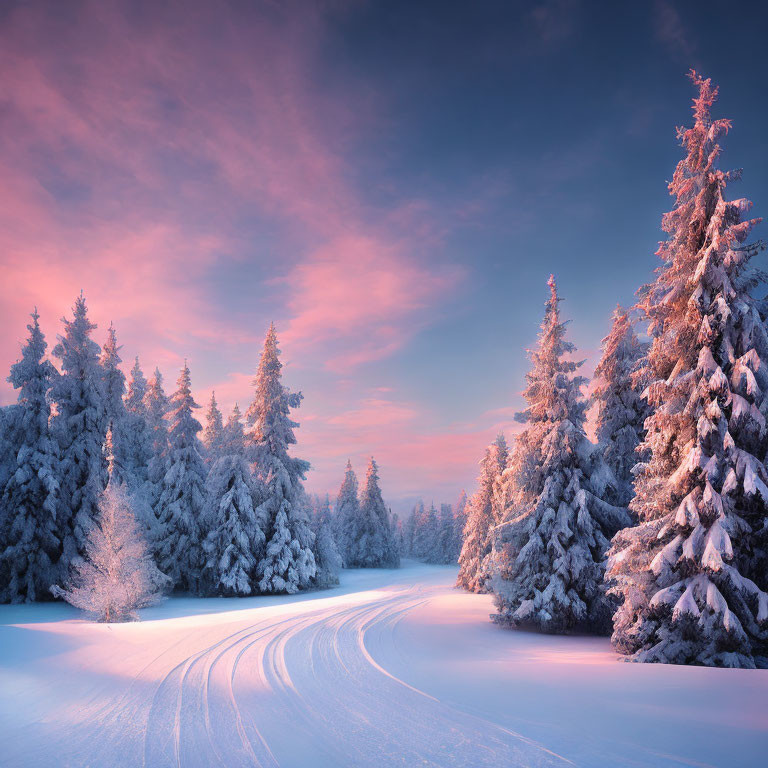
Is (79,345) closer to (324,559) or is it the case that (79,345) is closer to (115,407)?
(115,407)

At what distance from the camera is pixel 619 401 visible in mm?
19719

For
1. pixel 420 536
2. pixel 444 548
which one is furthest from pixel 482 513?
pixel 420 536

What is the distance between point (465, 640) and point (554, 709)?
25.8ft

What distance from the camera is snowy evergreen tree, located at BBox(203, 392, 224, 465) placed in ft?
152

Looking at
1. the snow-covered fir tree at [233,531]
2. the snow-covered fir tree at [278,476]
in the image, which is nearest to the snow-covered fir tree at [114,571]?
the snow-covered fir tree at [233,531]

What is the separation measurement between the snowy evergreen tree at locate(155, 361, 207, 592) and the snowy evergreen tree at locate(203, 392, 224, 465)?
15.7m

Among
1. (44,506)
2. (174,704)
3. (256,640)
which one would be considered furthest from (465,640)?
(44,506)

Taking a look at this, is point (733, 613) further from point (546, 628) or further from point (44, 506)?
point (44, 506)

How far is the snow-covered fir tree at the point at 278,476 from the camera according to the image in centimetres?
2875

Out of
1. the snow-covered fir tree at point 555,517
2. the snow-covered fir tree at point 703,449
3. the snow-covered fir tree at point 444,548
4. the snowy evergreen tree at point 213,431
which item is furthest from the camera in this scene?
the snow-covered fir tree at point 444,548

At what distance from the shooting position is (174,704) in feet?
24.2

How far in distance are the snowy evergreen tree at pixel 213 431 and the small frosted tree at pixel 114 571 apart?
25.0m

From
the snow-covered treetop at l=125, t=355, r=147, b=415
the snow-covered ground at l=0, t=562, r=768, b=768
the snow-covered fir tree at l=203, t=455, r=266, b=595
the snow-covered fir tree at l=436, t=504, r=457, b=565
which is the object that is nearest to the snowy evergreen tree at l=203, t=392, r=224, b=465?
the snow-covered treetop at l=125, t=355, r=147, b=415

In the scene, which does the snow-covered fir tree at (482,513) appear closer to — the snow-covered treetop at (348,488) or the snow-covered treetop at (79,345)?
the snow-covered treetop at (79,345)
